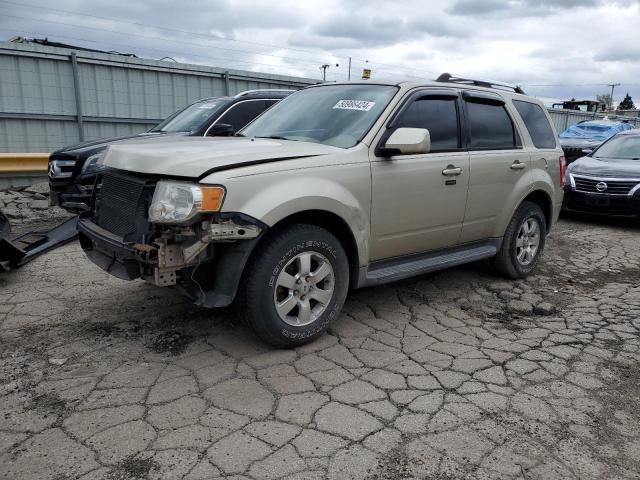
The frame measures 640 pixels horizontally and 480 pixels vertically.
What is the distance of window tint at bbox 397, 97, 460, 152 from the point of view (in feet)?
14.3

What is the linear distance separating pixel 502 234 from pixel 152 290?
3.39 metres

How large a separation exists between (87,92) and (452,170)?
913 cm

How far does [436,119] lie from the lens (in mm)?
4586

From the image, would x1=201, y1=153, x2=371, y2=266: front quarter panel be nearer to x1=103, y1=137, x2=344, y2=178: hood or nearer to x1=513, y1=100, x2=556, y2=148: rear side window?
x1=103, y1=137, x2=344, y2=178: hood

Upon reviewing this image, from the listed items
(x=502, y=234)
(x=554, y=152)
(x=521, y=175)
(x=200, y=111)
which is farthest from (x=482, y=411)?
(x=200, y=111)

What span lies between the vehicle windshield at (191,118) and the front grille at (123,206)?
4.33 meters

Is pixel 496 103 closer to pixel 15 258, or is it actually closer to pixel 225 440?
pixel 225 440

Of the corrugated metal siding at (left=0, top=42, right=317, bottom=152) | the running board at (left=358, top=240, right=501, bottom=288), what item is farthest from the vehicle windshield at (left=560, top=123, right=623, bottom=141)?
the running board at (left=358, top=240, right=501, bottom=288)

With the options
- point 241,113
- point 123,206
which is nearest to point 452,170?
point 123,206

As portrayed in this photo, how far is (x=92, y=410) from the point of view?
2934mm

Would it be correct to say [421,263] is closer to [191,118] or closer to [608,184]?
[191,118]

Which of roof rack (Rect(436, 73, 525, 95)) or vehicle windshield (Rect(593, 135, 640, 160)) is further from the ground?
roof rack (Rect(436, 73, 525, 95))

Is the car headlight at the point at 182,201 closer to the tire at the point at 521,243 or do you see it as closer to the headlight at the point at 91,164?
the tire at the point at 521,243

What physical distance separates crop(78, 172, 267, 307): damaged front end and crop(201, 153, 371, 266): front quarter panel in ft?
0.43
